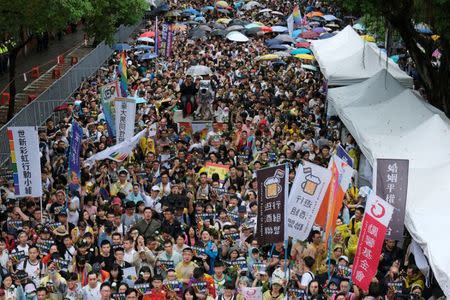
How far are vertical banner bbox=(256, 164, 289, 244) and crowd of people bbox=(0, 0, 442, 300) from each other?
430 millimetres

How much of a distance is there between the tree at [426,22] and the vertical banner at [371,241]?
756cm

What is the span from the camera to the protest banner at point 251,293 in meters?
11.4

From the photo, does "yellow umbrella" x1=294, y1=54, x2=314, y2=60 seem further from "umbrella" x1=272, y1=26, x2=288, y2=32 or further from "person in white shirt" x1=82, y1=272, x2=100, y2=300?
"person in white shirt" x1=82, y1=272, x2=100, y2=300

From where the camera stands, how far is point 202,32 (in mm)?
40656

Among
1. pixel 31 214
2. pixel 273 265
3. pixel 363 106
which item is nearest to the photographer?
pixel 273 265

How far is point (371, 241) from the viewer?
11680mm

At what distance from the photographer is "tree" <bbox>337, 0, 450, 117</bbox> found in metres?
18.3

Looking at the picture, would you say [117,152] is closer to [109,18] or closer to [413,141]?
[413,141]

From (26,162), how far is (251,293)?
20.0ft

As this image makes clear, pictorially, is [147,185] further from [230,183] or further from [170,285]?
[170,285]

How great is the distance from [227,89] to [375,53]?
15.5ft

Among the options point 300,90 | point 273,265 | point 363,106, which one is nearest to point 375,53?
point 300,90

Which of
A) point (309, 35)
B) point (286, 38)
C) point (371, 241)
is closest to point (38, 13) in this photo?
point (371, 241)

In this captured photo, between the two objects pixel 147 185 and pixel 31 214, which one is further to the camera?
pixel 147 185
